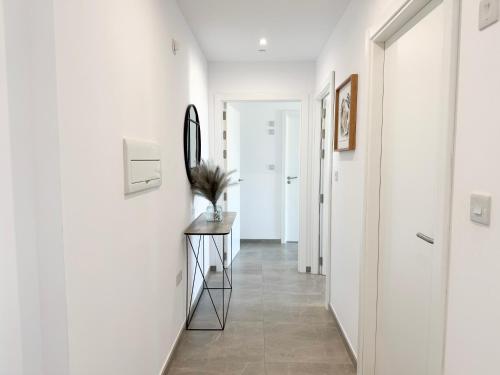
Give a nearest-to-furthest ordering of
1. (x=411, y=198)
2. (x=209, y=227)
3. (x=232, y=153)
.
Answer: (x=411, y=198) → (x=209, y=227) → (x=232, y=153)

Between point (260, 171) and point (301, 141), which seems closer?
point (301, 141)

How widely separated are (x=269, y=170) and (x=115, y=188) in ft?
13.6

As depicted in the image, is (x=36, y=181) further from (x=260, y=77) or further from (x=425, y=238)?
(x=260, y=77)

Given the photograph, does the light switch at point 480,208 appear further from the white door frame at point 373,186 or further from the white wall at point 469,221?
the white door frame at point 373,186

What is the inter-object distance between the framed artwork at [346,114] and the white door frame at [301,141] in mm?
1167

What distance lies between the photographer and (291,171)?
539cm

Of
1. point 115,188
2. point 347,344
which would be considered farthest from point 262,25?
point 347,344

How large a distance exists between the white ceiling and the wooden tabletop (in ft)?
5.51

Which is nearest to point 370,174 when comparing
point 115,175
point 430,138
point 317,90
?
point 430,138

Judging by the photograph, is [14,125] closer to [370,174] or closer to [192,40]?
[370,174]

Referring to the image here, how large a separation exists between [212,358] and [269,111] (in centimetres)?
387

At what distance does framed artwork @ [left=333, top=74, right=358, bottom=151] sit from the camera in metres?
2.23

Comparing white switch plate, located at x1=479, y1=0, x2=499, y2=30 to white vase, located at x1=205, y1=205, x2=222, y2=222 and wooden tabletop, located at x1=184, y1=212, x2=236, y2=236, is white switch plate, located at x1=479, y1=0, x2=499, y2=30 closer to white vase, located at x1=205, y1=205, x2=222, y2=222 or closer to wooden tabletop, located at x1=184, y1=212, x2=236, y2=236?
wooden tabletop, located at x1=184, y1=212, x2=236, y2=236

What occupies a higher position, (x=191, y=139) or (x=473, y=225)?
(x=191, y=139)
